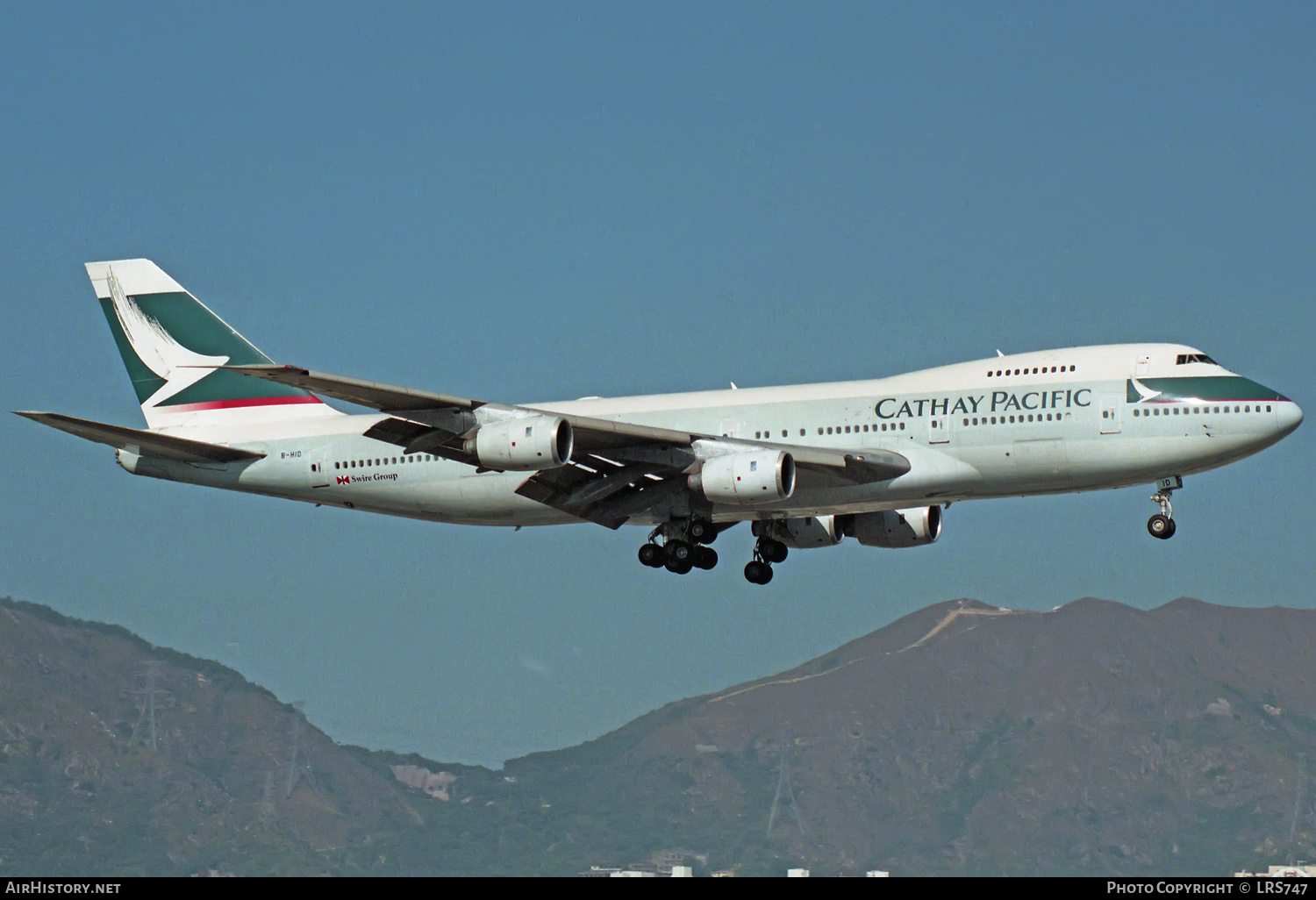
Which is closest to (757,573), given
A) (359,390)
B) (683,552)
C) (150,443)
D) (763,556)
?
(763,556)

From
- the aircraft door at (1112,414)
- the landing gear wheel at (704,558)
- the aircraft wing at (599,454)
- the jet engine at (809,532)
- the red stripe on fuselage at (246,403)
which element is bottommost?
the landing gear wheel at (704,558)

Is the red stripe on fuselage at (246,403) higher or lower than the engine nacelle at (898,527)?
higher

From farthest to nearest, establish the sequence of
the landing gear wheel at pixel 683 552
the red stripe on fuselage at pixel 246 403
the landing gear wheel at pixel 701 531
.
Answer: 1. the red stripe on fuselage at pixel 246 403
2. the landing gear wheel at pixel 683 552
3. the landing gear wheel at pixel 701 531

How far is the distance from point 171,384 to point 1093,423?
1117 inches

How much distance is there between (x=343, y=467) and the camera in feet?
156

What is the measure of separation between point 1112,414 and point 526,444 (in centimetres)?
A: 1460

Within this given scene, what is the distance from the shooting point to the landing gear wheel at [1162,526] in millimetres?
42000

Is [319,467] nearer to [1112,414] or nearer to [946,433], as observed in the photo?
[946,433]

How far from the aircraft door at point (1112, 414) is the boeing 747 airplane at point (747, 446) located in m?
0.05

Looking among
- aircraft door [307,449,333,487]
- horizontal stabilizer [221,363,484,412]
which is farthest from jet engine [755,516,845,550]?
aircraft door [307,449,333,487]

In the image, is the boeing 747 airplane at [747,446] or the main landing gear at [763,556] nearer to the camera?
the boeing 747 airplane at [747,446]

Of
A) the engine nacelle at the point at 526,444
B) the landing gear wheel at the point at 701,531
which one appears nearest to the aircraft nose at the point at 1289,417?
the landing gear wheel at the point at 701,531

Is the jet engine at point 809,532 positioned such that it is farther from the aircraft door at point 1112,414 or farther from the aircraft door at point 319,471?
the aircraft door at point 319,471
